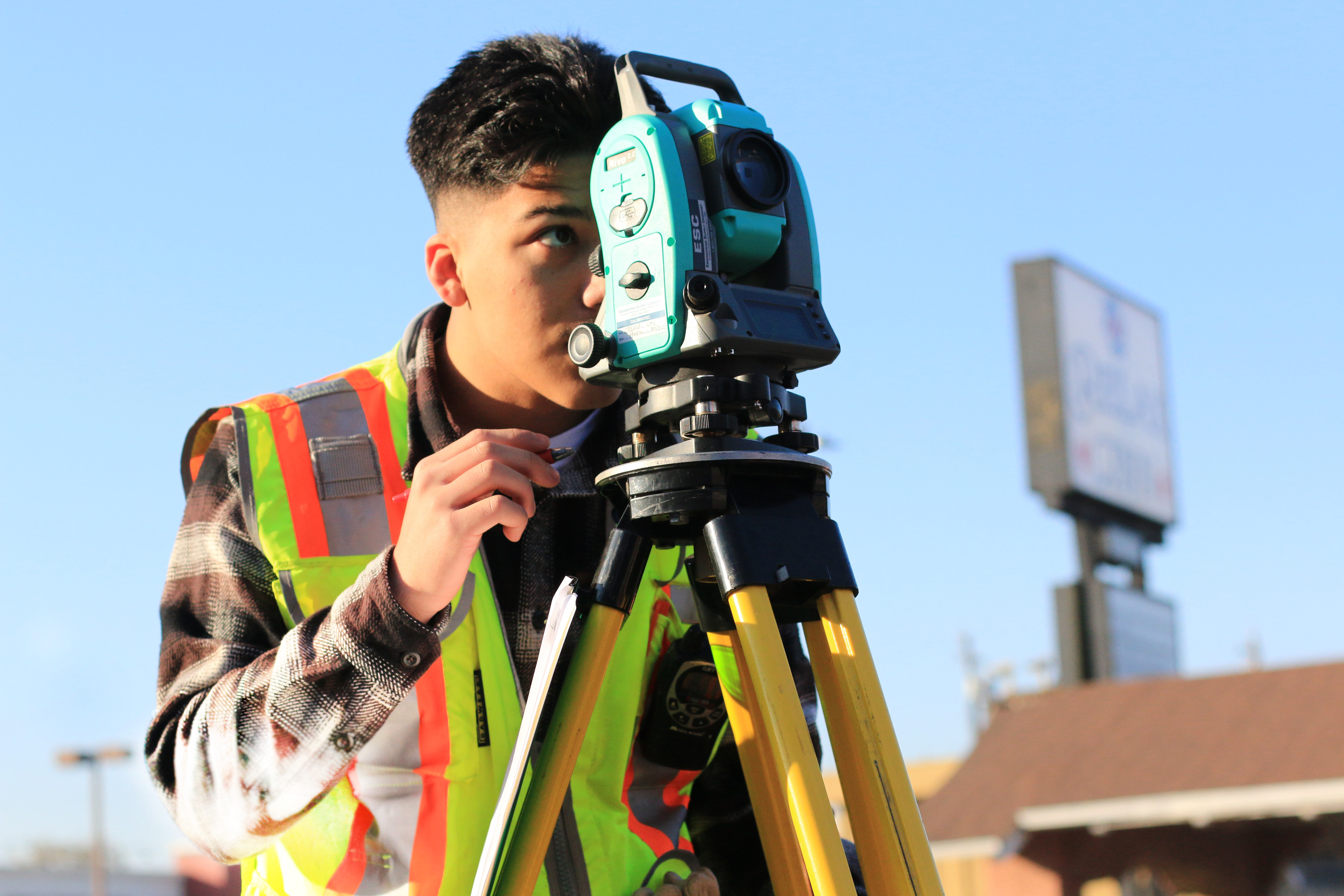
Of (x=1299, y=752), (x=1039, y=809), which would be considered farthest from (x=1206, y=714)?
(x=1039, y=809)

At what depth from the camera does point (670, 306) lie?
1.37m

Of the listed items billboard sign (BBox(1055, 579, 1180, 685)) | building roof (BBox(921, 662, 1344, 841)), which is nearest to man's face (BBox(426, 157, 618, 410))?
building roof (BBox(921, 662, 1344, 841))

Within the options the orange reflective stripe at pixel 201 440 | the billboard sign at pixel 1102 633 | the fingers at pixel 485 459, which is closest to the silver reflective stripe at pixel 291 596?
the orange reflective stripe at pixel 201 440

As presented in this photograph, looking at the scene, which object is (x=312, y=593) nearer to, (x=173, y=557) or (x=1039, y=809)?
(x=173, y=557)

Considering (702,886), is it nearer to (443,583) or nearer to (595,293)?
(443,583)

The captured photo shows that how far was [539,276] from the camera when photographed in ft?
5.76

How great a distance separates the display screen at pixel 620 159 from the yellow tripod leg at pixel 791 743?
47cm

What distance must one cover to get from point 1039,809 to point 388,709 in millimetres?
12450

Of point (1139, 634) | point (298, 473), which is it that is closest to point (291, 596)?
point (298, 473)

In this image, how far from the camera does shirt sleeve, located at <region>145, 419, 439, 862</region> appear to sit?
58.1 inches

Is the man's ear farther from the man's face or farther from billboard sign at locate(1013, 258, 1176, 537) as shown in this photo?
billboard sign at locate(1013, 258, 1176, 537)

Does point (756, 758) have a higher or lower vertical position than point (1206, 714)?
higher

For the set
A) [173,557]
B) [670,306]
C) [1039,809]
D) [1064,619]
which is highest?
[670,306]

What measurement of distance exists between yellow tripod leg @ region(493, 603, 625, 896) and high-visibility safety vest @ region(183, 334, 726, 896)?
0.80 feet
